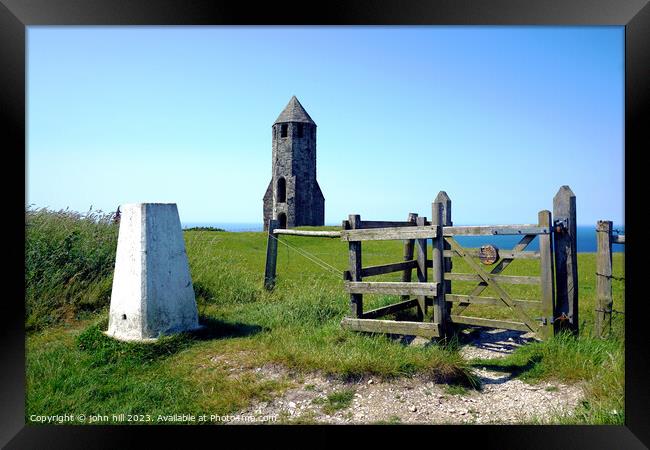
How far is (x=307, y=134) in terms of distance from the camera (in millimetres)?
29078

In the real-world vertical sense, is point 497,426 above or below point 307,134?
below

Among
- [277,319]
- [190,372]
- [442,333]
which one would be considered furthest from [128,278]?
[442,333]

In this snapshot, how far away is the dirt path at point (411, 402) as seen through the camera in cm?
461

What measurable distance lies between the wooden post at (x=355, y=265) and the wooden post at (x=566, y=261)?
2807 mm

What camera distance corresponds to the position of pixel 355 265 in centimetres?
694

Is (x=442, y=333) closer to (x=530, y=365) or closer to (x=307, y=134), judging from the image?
(x=530, y=365)

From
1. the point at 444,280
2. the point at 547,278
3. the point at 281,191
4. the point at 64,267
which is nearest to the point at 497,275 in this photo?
the point at 547,278

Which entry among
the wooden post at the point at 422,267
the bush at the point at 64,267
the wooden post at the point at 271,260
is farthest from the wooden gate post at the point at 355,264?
the bush at the point at 64,267

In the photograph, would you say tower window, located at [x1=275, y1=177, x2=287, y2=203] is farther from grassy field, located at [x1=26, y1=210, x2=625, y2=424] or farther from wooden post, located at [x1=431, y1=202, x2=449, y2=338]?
wooden post, located at [x1=431, y1=202, x2=449, y2=338]

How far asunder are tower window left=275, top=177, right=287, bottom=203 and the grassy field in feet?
67.5

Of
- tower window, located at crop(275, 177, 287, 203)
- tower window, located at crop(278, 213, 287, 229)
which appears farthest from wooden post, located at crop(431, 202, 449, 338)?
tower window, located at crop(278, 213, 287, 229)

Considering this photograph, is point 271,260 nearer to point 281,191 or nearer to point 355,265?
point 355,265

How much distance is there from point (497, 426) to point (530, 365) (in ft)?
6.10

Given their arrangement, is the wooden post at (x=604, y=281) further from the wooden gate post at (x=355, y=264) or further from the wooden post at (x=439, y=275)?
the wooden gate post at (x=355, y=264)
